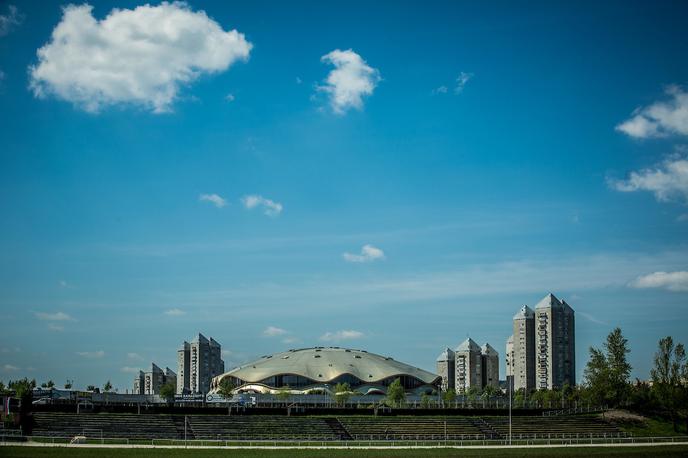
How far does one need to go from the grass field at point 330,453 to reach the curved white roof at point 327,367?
82208 mm

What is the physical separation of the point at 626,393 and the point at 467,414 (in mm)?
27321

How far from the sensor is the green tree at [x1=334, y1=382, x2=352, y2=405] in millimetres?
131375

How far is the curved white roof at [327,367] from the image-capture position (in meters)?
154

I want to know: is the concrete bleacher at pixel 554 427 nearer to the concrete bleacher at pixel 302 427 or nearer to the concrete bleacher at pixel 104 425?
the concrete bleacher at pixel 302 427

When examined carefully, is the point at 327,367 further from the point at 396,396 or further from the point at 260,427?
the point at 260,427

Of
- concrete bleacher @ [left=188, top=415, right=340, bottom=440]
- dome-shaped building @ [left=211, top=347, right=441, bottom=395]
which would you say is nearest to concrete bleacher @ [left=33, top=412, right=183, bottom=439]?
concrete bleacher @ [left=188, top=415, right=340, bottom=440]

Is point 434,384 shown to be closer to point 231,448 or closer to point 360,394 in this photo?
point 360,394

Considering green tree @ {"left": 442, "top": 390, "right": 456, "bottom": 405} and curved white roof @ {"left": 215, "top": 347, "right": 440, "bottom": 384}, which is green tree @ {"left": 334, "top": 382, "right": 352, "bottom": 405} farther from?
green tree @ {"left": 442, "top": 390, "right": 456, "bottom": 405}

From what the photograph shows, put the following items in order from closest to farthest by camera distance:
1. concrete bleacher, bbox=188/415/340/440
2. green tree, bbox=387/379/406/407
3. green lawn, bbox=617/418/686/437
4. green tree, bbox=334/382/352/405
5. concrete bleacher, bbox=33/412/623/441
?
concrete bleacher, bbox=33/412/623/441 → concrete bleacher, bbox=188/415/340/440 → green lawn, bbox=617/418/686/437 → green tree, bbox=387/379/406/407 → green tree, bbox=334/382/352/405

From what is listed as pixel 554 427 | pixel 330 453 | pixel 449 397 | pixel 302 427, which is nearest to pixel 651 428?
pixel 554 427

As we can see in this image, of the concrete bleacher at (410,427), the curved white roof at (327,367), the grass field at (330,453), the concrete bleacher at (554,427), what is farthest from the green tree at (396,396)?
the grass field at (330,453)

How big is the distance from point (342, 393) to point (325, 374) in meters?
20.4

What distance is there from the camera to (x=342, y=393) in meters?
134

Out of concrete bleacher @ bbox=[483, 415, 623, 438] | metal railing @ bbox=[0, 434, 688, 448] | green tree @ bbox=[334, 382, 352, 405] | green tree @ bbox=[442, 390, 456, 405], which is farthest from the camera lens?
green tree @ bbox=[442, 390, 456, 405]
